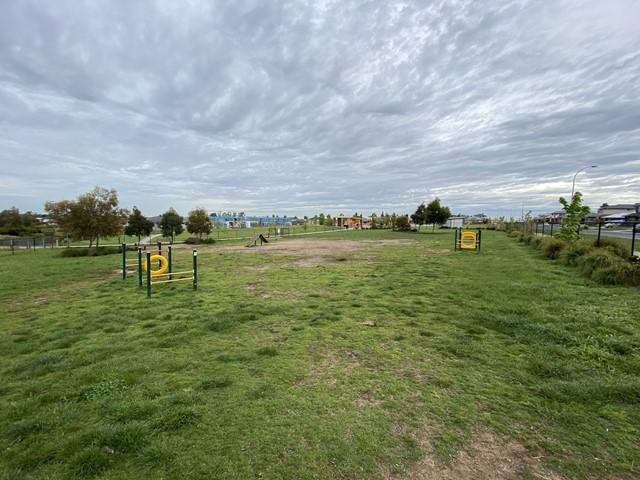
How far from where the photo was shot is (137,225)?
98.4ft

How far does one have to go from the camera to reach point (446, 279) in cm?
1010

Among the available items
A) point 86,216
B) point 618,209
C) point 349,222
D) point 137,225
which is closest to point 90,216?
point 86,216

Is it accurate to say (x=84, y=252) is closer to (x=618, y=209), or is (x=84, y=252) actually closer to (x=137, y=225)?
(x=137, y=225)

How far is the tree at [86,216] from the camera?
68.4 feet

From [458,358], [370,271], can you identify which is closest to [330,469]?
[458,358]

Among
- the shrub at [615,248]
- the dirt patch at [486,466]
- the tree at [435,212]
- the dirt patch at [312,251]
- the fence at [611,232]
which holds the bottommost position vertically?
the dirt patch at [486,466]

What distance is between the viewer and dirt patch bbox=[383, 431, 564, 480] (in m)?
2.30

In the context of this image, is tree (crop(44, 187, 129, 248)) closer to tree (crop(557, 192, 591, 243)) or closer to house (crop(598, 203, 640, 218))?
tree (crop(557, 192, 591, 243))

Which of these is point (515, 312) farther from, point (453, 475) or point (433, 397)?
point (453, 475)

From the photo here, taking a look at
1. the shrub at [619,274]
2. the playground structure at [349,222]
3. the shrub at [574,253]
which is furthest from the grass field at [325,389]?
the playground structure at [349,222]

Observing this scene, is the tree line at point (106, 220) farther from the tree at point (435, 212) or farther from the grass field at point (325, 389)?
the grass field at point (325, 389)

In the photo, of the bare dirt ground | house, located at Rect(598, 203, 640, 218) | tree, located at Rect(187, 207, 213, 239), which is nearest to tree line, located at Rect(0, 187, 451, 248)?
tree, located at Rect(187, 207, 213, 239)

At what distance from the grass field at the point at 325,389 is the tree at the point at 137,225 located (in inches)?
987

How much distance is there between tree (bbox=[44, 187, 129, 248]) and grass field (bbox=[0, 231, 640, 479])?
1654 centimetres
